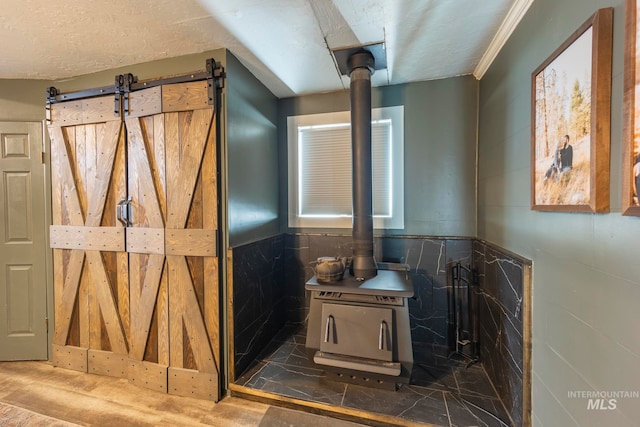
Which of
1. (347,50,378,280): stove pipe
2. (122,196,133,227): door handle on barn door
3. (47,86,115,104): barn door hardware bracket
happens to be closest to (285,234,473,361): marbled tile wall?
(347,50,378,280): stove pipe

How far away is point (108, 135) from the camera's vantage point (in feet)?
6.86

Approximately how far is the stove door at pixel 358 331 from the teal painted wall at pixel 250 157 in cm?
93

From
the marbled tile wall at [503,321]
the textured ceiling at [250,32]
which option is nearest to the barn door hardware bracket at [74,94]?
the textured ceiling at [250,32]

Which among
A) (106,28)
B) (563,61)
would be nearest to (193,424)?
(106,28)

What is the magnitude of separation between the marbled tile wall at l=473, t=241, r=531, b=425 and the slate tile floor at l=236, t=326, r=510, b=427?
14cm

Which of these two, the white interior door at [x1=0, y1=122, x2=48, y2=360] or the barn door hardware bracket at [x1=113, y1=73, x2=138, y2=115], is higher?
the barn door hardware bracket at [x1=113, y1=73, x2=138, y2=115]

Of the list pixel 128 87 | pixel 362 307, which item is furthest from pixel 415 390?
pixel 128 87

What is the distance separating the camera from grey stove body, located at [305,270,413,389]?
67.5 inches

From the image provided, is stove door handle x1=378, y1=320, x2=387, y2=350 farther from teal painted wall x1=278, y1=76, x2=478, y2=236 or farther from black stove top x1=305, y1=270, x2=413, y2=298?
teal painted wall x1=278, y1=76, x2=478, y2=236

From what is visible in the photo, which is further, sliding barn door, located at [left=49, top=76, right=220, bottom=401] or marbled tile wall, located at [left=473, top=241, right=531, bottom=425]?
sliding barn door, located at [left=49, top=76, right=220, bottom=401]

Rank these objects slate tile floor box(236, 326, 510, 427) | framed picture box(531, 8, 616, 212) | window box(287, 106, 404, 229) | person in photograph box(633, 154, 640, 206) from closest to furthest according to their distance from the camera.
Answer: person in photograph box(633, 154, 640, 206) → framed picture box(531, 8, 616, 212) → slate tile floor box(236, 326, 510, 427) → window box(287, 106, 404, 229)

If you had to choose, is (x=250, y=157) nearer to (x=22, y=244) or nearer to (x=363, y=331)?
(x=363, y=331)

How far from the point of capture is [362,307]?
1.78 m

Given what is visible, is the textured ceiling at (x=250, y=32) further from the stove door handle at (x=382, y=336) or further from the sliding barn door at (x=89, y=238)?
the stove door handle at (x=382, y=336)
